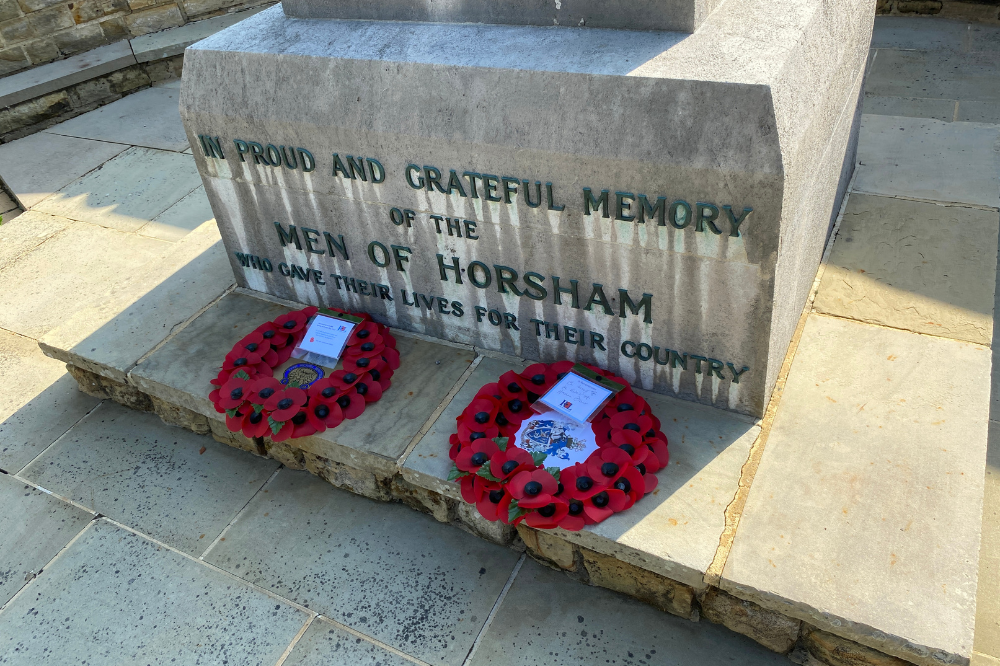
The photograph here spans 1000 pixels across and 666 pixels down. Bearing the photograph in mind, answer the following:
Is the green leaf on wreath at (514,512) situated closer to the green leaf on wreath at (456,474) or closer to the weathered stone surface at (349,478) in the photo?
the green leaf on wreath at (456,474)

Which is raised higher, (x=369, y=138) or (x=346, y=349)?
(x=369, y=138)

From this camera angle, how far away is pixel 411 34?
9.86ft

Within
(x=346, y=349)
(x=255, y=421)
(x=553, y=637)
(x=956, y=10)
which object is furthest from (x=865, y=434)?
(x=956, y=10)

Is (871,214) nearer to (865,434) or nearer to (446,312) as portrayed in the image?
(865,434)

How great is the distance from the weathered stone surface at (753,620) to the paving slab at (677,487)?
0.19 m

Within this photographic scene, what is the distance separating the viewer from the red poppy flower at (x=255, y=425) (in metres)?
3.06

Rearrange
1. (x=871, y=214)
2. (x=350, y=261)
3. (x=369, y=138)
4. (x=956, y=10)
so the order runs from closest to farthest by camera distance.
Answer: (x=369, y=138) → (x=350, y=261) → (x=871, y=214) → (x=956, y=10)

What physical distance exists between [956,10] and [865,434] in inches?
225

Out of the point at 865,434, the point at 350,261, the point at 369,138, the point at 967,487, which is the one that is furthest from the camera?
the point at 350,261

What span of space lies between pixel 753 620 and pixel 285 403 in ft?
6.38

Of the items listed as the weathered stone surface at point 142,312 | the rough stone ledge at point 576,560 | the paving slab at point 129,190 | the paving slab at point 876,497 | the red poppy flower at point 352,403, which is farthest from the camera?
the paving slab at point 129,190

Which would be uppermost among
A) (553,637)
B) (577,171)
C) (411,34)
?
(411,34)

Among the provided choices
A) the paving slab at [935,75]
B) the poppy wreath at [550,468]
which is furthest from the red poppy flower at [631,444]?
the paving slab at [935,75]

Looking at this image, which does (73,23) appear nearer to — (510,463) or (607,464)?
(510,463)
